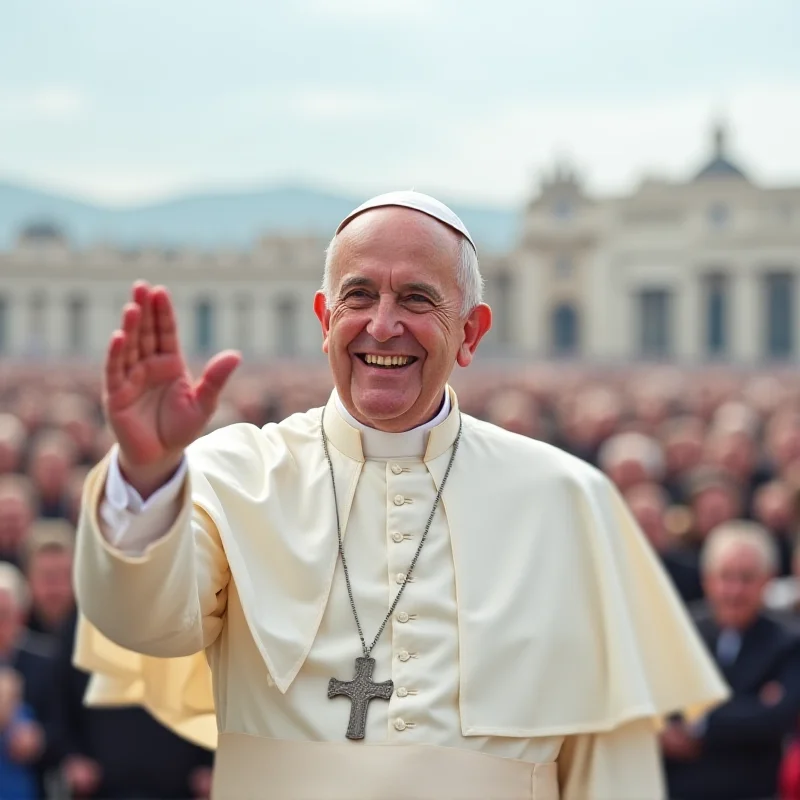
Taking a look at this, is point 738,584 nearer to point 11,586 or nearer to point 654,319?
point 11,586

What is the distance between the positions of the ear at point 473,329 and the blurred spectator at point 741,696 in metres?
3.24

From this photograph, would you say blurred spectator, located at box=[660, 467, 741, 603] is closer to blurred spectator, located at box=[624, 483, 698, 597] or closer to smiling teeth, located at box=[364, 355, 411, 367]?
blurred spectator, located at box=[624, 483, 698, 597]

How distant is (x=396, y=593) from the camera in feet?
10.3

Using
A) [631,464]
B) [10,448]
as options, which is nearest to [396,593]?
[631,464]

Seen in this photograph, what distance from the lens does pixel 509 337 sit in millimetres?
83250

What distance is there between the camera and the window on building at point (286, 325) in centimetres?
8375

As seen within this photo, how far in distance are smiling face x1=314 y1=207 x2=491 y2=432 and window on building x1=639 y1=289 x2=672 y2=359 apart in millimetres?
73490

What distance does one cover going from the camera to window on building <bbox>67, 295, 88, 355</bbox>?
83250 millimetres

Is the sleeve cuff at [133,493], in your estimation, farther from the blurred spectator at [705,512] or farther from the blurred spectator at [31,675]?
the blurred spectator at [705,512]

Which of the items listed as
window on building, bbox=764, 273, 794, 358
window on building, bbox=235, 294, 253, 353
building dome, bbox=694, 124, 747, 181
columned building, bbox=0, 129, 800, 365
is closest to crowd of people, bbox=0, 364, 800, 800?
columned building, bbox=0, 129, 800, 365

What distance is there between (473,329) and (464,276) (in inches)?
5.7

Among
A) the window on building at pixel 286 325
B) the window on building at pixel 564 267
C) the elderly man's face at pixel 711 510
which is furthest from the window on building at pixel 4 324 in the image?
the elderly man's face at pixel 711 510

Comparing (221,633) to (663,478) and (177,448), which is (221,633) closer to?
(177,448)

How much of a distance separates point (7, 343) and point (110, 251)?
25.0ft
